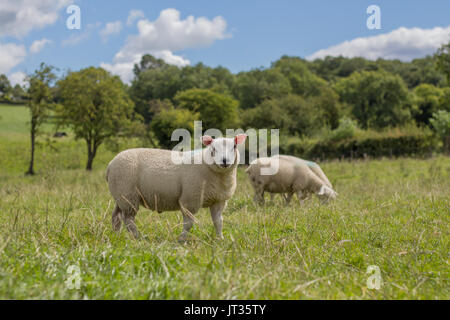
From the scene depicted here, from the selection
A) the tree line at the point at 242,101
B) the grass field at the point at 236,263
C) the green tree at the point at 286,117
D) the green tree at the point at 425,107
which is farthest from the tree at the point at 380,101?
the grass field at the point at 236,263

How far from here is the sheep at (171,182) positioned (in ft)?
20.9

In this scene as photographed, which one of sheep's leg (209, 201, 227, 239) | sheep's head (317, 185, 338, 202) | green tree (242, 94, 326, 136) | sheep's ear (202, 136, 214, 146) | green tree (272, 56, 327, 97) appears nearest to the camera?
sheep's ear (202, 136, 214, 146)

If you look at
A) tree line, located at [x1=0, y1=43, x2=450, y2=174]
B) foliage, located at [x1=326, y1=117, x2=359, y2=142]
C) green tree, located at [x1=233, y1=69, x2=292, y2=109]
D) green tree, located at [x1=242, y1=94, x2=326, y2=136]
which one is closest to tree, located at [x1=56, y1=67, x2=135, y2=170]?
tree line, located at [x1=0, y1=43, x2=450, y2=174]

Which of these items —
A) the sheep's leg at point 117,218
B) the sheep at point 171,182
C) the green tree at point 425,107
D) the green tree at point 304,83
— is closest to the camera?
the sheep at point 171,182

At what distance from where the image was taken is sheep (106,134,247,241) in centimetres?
636

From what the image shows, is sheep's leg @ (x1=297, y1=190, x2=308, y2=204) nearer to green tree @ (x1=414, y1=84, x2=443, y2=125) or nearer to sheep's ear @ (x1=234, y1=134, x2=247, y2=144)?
sheep's ear @ (x1=234, y1=134, x2=247, y2=144)

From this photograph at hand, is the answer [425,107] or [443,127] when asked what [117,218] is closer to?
[443,127]

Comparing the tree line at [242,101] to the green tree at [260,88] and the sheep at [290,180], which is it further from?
the sheep at [290,180]

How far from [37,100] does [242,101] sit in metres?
58.5

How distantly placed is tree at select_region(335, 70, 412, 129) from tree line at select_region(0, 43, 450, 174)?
191 millimetres

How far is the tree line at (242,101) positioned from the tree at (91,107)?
0.09 metres

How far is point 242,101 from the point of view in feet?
288

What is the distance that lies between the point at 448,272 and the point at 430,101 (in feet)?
271

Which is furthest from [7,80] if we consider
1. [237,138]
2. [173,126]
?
[237,138]
